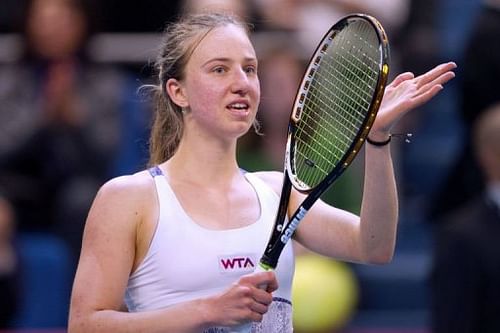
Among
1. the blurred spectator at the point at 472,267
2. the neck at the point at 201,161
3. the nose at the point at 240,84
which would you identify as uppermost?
the nose at the point at 240,84

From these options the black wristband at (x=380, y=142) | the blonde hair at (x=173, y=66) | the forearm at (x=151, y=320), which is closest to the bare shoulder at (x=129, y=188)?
the blonde hair at (x=173, y=66)

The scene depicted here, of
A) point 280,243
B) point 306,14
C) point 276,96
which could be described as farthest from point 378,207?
point 306,14

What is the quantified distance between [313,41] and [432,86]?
417 centimetres

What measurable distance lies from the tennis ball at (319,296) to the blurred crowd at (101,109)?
366mm

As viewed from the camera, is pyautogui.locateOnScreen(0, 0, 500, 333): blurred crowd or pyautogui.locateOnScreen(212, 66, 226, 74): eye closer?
pyautogui.locateOnScreen(212, 66, 226, 74): eye

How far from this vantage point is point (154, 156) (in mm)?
3945

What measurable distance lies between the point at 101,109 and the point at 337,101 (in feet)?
11.8

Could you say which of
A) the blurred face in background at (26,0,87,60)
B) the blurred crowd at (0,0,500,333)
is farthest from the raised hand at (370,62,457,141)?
the blurred face in background at (26,0,87,60)

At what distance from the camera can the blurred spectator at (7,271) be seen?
671 centimetres

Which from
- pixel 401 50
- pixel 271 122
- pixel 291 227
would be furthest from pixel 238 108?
pixel 401 50

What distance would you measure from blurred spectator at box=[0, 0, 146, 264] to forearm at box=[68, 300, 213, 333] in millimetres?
3500

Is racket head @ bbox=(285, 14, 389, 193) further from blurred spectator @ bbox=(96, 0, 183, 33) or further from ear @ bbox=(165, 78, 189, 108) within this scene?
blurred spectator @ bbox=(96, 0, 183, 33)

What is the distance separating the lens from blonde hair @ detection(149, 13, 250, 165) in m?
3.76

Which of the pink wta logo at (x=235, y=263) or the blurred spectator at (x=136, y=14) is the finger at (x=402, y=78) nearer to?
the pink wta logo at (x=235, y=263)
